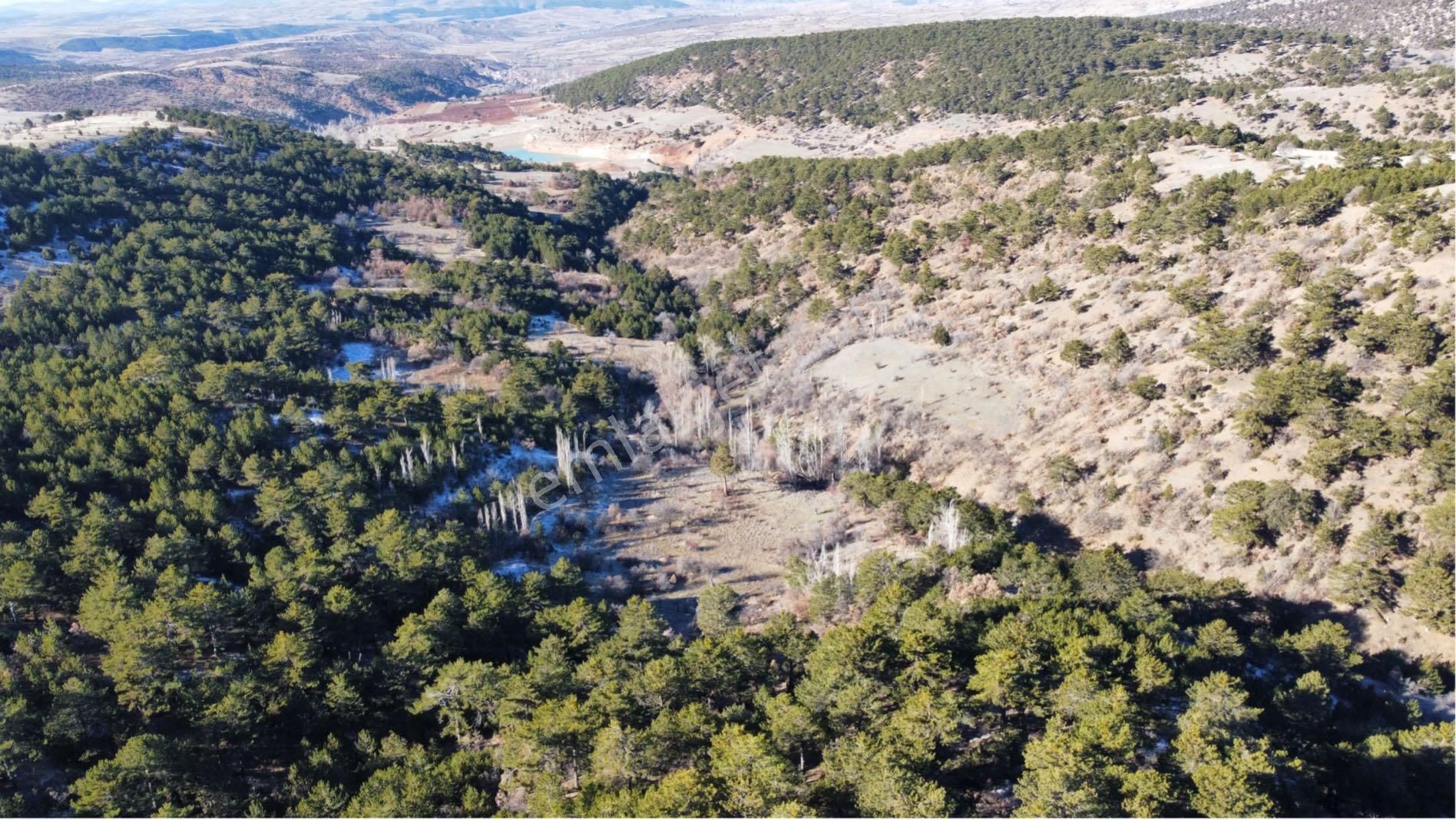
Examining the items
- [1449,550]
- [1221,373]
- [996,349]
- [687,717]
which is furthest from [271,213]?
[1449,550]

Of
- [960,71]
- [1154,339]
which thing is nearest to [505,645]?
[1154,339]

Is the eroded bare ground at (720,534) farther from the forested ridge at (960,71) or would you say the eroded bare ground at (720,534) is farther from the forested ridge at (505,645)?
the forested ridge at (960,71)

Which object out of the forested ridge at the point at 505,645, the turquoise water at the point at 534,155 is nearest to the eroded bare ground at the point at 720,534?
the forested ridge at the point at 505,645

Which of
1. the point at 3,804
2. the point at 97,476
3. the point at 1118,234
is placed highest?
the point at 1118,234

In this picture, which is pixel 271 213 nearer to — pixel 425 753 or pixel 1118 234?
pixel 425 753

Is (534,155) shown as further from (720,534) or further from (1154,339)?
(1154,339)

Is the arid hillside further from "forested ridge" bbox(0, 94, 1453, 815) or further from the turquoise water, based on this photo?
the turquoise water
